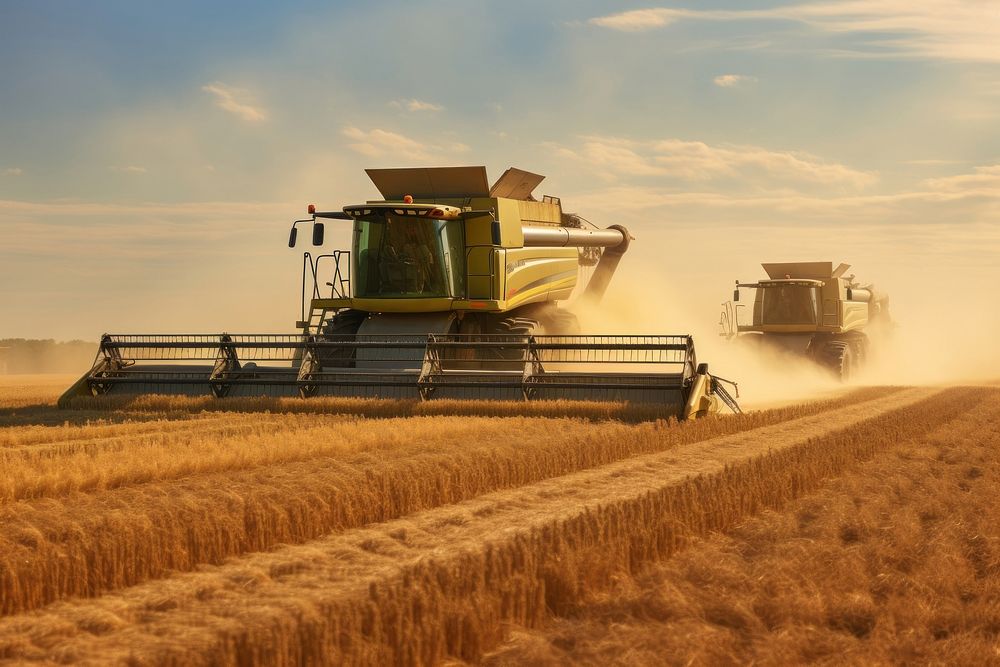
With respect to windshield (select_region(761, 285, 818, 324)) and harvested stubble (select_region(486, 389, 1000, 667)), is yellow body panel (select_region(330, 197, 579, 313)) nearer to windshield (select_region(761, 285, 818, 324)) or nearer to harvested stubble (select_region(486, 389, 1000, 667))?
harvested stubble (select_region(486, 389, 1000, 667))

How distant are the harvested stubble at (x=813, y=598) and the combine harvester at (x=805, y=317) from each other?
56.5ft

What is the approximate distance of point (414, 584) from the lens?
4.48 m

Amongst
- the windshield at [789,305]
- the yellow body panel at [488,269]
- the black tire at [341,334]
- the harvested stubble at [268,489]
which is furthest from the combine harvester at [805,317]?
the harvested stubble at [268,489]

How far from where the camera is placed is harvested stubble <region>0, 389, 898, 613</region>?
5387 mm

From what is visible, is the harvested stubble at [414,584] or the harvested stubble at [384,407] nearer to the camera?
the harvested stubble at [414,584]

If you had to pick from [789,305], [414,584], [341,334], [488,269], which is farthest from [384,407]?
[789,305]

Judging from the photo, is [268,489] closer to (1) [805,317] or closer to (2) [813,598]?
(2) [813,598]

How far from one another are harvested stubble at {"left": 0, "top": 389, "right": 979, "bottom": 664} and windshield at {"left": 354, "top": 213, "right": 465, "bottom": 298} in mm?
6961

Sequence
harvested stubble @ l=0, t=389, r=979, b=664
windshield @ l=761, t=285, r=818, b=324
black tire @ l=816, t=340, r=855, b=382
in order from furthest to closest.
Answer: windshield @ l=761, t=285, r=818, b=324
black tire @ l=816, t=340, r=855, b=382
harvested stubble @ l=0, t=389, r=979, b=664

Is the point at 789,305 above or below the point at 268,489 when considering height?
above

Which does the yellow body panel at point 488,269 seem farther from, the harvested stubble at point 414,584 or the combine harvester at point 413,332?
the harvested stubble at point 414,584

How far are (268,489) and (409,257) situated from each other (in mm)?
7942

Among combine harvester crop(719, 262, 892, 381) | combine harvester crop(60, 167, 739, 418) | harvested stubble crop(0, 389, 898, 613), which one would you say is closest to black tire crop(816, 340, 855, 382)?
combine harvester crop(719, 262, 892, 381)

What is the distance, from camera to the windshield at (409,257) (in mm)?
14758
